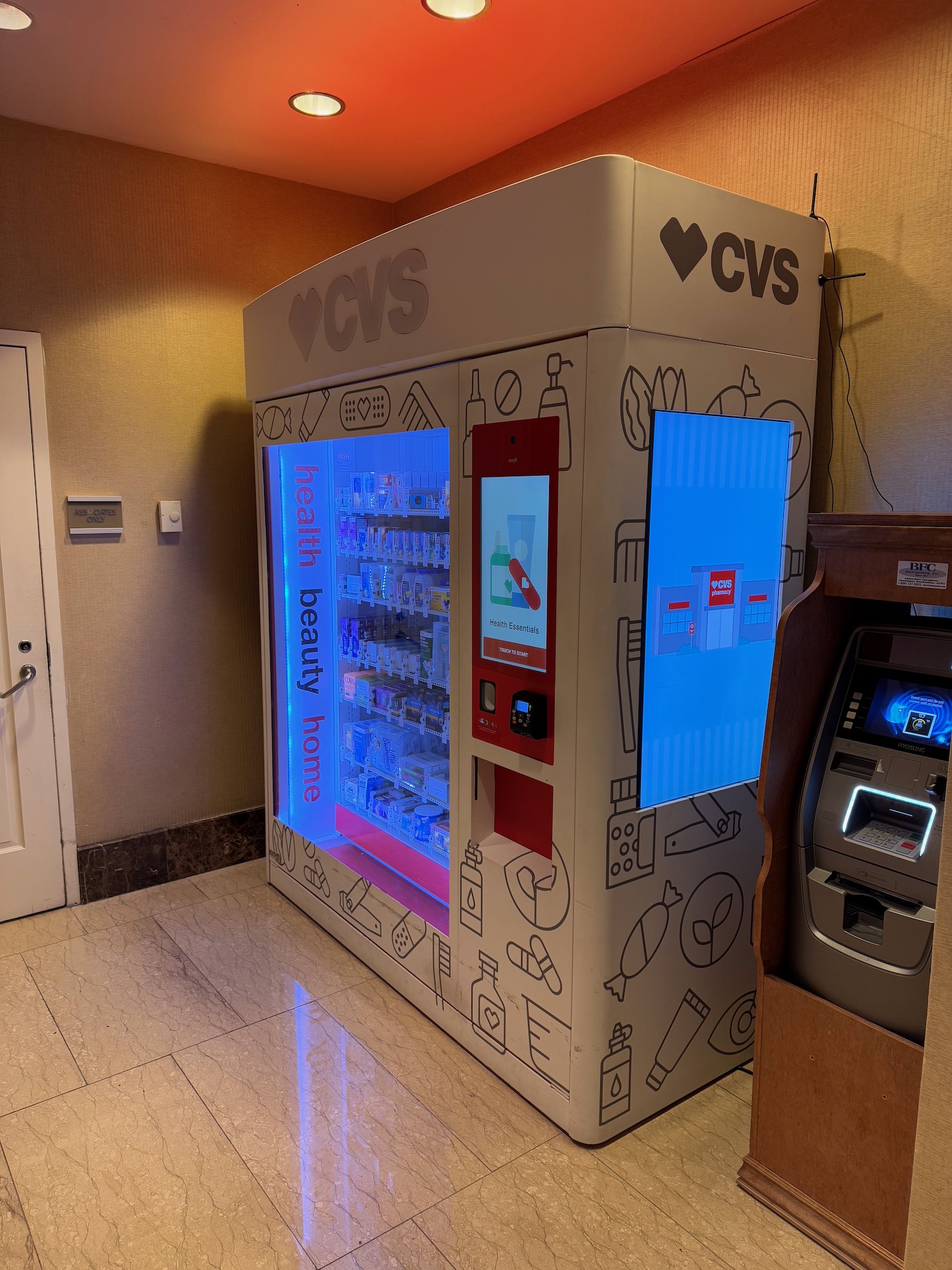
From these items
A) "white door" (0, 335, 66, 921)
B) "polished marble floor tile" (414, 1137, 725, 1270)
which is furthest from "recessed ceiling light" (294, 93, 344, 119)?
"polished marble floor tile" (414, 1137, 725, 1270)

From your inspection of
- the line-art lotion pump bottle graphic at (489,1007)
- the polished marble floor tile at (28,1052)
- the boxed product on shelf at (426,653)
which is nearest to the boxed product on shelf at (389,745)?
the boxed product on shelf at (426,653)

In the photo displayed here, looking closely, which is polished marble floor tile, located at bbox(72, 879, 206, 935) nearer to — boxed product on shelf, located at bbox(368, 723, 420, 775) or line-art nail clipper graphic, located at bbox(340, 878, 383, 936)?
line-art nail clipper graphic, located at bbox(340, 878, 383, 936)

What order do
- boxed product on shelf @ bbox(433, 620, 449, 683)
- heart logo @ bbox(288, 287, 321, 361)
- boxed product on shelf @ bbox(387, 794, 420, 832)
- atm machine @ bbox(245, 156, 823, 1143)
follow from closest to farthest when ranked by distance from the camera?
1. atm machine @ bbox(245, 156, 823, 1143)
2. boxed product on shelf @ bbox(433, 620, 449, 683)
3. heart logo @ bbox(288, 287, 321, 361)
4. boxed product on shelf @ bbox(387, 794, 420, 832)

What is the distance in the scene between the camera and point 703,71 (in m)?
2.74

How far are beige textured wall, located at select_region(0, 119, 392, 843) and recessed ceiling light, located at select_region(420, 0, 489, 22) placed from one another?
5.46 feet

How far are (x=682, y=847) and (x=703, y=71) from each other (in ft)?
8.18

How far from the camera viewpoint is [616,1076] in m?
2.29

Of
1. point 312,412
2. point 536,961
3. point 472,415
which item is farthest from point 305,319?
point 536,961

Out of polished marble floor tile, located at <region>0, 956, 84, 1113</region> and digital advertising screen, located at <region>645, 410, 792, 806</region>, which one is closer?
digital advertising screen, located at <region>645, 410, 792, 806</region>

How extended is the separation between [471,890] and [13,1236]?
142cm

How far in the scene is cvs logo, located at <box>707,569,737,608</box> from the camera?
2320mm

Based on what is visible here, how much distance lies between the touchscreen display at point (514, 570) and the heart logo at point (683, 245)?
610 mm

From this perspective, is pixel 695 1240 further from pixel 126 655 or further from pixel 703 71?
pixel 703 71

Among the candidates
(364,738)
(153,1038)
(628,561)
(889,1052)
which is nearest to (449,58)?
(628,561)
